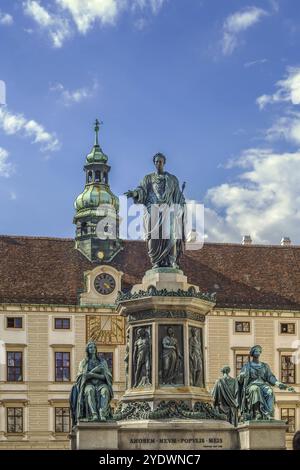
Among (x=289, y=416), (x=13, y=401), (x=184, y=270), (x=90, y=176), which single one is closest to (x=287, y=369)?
(x=289, y=416)

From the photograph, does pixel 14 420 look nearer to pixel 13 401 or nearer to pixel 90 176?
pixel 13 401

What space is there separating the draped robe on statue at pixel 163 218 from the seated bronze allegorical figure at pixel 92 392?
2.82m

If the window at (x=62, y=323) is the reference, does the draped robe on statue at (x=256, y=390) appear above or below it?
below

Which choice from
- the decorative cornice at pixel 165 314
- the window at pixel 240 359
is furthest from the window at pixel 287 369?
the decorative cornice at pixel 165 314

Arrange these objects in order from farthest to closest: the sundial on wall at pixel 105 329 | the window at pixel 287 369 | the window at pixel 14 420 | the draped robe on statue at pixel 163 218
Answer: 1. the window at pixel 287 369
2. the sundial on wall at pixel 105 329
3. the window at pixel 14 420
4. the draped robe on statue at pixel 163 218

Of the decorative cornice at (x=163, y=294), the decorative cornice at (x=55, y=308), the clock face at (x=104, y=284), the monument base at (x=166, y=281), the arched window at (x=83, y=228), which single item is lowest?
the decorative cornice at (x=163, y=294)

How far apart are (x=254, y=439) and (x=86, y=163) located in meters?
44.2

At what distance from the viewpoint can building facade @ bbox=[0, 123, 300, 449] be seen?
6044 cm

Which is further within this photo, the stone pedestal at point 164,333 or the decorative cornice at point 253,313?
the decorative cornice at point 253,313

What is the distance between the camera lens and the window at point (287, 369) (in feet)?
204

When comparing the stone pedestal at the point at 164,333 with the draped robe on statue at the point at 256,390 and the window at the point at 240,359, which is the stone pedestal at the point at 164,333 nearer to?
the draped robe on statue at the point at 256,390

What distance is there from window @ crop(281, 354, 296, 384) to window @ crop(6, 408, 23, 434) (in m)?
13.4

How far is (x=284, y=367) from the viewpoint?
62.1m

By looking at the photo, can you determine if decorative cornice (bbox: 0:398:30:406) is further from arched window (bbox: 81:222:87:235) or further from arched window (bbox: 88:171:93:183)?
arched window (bbox: 88:171:93:183)
